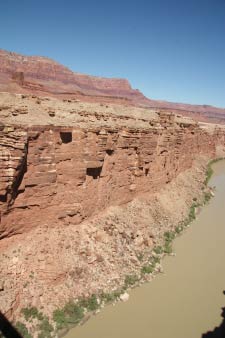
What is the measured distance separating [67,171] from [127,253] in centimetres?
422

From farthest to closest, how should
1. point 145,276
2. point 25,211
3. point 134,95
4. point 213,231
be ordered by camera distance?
point 134,95, point 213,231, point 145,276, point 25,211

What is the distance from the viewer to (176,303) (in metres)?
11.0

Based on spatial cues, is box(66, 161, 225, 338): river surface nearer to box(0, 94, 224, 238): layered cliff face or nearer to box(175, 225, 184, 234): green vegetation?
box(175, 225, 184, 234): green vegetation

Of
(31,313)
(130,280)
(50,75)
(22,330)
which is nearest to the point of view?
(22,330)

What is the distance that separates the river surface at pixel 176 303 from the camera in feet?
31.6

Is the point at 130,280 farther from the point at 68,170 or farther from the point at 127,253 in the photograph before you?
the point at 68,170

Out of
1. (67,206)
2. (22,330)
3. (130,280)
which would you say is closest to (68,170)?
(67,206)

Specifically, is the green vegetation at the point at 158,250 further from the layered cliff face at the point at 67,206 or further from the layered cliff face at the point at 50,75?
the layered cliff face at the point at 50,75

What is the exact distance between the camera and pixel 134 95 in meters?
120

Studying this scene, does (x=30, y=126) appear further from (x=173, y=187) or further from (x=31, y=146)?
(x=173, y=187)

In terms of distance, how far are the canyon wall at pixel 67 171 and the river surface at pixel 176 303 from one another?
348 cm

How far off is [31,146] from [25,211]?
2114 mm

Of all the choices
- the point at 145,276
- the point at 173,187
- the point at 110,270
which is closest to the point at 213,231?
the point at 173,187

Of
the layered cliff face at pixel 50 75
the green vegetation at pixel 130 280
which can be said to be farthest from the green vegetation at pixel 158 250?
the layered cliff face at pixel 50 75
